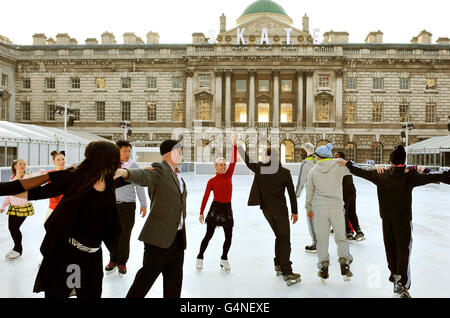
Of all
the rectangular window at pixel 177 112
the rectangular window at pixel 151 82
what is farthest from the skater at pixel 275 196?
the rectangular window at pixel 151 82

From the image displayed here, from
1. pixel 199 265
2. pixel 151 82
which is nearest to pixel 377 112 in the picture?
pixel 151 82

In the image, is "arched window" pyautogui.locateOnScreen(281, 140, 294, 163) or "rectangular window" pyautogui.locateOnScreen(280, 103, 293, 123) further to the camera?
"rectangular window" pyautogui.locateOnScreen(280, 103, 293, 123)

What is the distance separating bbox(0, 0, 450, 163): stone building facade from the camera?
3716 centimetres

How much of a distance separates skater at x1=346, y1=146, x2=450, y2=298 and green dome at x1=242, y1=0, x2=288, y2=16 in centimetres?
5029

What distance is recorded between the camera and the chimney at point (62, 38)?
138 ft

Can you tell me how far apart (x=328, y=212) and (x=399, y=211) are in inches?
37.5

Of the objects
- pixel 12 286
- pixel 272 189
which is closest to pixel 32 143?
pixel 12 286

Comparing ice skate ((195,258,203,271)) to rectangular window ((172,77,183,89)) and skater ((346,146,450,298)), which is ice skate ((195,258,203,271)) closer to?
skater ((346,146,450,298))

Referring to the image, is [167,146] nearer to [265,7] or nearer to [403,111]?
[403,111]

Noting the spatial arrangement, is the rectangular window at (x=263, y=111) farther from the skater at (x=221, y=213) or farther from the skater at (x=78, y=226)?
the skater at (x=78, y=226)

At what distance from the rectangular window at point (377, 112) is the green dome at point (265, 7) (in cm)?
2184

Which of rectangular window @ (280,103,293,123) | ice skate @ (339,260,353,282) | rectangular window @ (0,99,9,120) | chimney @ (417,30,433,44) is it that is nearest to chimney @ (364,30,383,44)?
chimney @ (417,30,433,44)
